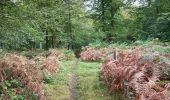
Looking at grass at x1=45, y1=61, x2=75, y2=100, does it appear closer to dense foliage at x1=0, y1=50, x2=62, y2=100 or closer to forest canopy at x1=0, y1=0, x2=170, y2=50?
dense foliage at x1=0, y1=50, x2=62, y2=100

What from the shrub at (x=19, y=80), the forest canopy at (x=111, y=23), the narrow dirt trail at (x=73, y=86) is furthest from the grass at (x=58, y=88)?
the forest canopy at (x=111, y=23)

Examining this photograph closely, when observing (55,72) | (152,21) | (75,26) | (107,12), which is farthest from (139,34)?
(55,72)

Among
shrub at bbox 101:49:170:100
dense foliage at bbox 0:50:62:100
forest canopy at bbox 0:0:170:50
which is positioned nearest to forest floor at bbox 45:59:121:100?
shrub at bbox 101:49:170:100

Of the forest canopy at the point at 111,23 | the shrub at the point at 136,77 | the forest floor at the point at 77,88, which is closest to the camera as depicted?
the shrub at the point at 136,77

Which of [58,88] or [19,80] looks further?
[58,88]

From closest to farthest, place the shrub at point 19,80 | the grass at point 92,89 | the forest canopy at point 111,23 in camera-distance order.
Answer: the shrub at point 19,80, the grass at point 92,89, the forest canopy at point 111,23

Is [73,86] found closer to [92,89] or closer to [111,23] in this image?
[92,89]

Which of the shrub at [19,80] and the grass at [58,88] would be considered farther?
the grass at [58,88]

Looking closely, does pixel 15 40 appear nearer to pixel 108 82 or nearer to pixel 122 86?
pixel 108 82

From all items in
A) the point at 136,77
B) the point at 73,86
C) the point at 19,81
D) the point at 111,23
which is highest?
the point at 111,23

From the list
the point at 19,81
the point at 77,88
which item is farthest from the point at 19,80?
the point at 77,88

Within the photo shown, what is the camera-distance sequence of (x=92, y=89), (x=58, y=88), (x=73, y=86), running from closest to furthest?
(x=92, y=89) → (x=58, y=88) → (x=73, y=86)

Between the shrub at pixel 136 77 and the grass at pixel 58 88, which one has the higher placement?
the shrub at pixel 136 77

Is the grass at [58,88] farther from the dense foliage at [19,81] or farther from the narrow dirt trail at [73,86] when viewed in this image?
the dense foliage at [19,81]
